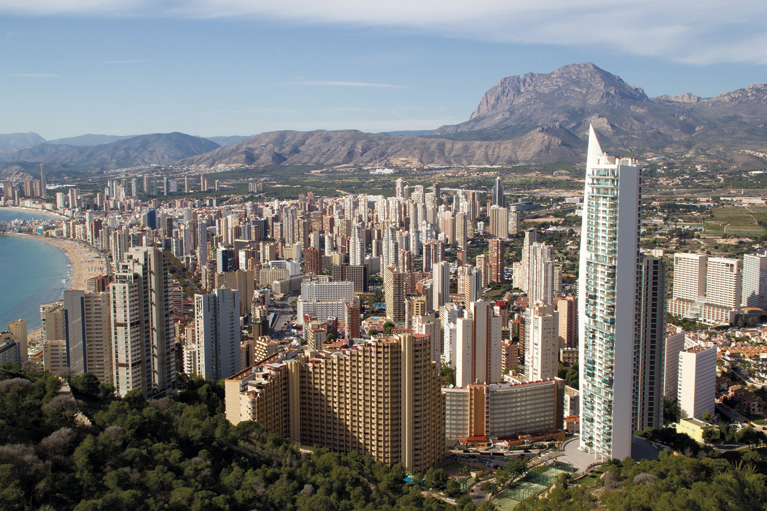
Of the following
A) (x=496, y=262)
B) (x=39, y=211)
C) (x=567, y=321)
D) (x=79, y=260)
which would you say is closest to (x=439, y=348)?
(x=567, y=321)

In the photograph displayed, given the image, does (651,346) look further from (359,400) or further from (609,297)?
(359,400)

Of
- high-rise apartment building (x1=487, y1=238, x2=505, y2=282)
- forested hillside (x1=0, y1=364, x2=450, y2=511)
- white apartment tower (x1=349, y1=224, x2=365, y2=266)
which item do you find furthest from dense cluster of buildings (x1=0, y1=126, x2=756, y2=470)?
white apartment tower (x1=349, y1=224, x2=365, y2=266)

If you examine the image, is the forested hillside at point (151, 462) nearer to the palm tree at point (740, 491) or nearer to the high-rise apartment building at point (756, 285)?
the palm tree at point (740, 491)

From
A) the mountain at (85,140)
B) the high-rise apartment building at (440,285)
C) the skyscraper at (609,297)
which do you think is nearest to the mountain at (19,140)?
the mountain at (85,140)

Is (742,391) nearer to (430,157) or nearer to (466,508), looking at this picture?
(466,508)

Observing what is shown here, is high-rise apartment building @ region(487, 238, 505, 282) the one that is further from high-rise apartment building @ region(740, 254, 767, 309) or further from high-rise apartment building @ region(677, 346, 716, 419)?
high-rise apartment building @ region(677, 346, 716, 419)

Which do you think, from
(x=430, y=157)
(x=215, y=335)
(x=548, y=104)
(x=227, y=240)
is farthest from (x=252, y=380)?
(x=548, y=104)
